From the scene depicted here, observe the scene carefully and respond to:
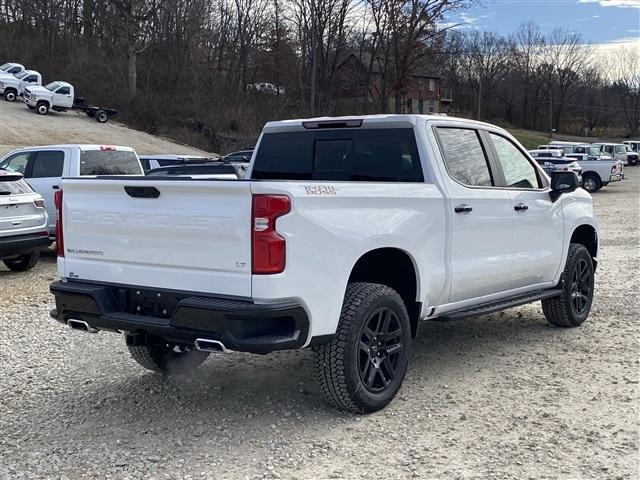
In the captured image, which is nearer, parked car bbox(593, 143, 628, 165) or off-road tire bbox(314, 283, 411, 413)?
off-road tire bbox(314, 283, 411, 413)

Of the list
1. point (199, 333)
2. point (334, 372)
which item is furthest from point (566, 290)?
point (199, 333)

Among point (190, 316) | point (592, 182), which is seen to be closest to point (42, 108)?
point (592, 182)

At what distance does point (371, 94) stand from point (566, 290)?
49778mm

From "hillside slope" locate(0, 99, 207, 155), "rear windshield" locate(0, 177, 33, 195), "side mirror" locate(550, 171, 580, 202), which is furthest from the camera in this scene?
"hillside slope" locate(0, 99, 207, 155)

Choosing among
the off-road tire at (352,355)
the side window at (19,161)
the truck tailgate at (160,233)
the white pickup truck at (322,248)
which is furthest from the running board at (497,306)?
the side window at (19,161)

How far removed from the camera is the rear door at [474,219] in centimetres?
536

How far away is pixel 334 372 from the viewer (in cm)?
445

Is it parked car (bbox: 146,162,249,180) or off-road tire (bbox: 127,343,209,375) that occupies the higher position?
parked car (bbox: 146,162,249,180)

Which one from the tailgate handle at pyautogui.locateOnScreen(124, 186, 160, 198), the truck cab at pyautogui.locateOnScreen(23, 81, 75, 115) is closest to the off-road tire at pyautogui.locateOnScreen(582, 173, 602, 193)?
the truck cab at pyautogui.locateOnScreen(23, 81, 75, 115)

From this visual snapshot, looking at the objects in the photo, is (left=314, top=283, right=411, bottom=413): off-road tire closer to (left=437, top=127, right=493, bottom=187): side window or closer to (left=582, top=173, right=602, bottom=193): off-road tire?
(left=437, top=127, right=493, bottom=187): side window

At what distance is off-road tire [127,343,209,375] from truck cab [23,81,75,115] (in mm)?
36350

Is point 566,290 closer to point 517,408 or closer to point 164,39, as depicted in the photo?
point 517,408

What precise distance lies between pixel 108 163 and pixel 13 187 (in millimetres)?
2155

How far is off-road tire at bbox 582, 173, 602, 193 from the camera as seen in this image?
1190 inches
